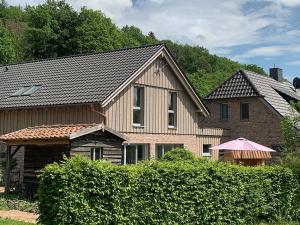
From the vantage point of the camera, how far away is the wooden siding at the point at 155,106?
80.4 feet

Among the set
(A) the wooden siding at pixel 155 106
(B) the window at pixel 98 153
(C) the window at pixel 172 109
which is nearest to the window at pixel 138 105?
(A) the wooden siding at pixel 155 106

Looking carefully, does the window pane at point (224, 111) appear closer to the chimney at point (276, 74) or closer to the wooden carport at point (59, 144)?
the chimney at point (276, 74)

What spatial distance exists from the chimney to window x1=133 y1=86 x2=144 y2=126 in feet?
70.6

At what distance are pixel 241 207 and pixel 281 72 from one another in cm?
3242

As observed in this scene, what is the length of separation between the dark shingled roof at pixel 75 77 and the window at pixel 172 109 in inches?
122

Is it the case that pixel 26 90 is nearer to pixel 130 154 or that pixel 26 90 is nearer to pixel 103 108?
pixel 103 108

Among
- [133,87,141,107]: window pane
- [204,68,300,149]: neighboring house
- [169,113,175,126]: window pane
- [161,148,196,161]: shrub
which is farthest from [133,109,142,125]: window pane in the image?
[204,68,300,149]: neighboring house

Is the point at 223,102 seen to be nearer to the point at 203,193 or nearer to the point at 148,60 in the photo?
the point at 148,60

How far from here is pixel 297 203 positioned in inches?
670

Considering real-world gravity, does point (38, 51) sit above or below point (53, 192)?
above

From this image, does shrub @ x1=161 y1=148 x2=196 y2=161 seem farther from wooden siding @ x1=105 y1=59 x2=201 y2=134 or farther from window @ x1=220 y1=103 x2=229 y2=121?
window @ x1=220 y1=103 x2=229 y2=121

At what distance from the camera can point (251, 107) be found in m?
36.5

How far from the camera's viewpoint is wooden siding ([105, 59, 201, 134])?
80.4ft

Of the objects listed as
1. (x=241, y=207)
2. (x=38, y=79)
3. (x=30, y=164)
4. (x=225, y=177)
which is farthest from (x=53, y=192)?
(x=38, y=79)
